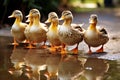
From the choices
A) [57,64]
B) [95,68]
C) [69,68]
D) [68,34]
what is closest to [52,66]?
[57,64]

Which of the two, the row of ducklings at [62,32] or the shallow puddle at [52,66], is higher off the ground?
the row of ducklings at [62,32]

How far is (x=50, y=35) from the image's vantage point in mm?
8680

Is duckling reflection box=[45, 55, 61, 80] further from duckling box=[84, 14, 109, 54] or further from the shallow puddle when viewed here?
duckling box=[84, 14, 109, 54]

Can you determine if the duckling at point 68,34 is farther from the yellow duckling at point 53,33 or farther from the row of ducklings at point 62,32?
the yellow duckling at point 53,33

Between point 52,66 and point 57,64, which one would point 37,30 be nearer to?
point 57,64

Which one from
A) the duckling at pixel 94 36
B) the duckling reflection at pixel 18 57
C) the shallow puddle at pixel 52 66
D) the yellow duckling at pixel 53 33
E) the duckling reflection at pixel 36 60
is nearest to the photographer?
the shallow puddle at pixel 52 66

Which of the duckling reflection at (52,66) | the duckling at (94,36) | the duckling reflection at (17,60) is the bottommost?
the duckling reflection at (52,66)

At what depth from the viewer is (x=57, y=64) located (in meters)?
7.61

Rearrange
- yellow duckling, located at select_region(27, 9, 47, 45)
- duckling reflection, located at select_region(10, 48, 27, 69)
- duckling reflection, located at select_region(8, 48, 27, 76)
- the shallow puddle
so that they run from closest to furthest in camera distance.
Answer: the shallow puddle < duckling reflection, located at select_region(8, 48, 27, 76) < duckling reflection, located at select_region(10, 48, 27, 69) < yellow duckling, located at select_region(27, 9, 47, 45)

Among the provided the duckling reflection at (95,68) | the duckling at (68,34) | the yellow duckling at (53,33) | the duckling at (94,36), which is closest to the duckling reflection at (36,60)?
the yellow duckling at (53,33)

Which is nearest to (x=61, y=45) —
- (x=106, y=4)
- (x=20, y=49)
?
(x=20, y=49)

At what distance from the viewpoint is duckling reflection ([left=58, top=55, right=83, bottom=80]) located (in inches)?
264

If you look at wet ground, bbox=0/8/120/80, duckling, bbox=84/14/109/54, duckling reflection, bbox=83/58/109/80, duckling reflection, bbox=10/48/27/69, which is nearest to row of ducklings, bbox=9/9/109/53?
duckling, bbox=84/14/109/54

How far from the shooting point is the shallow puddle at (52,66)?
21.8 feet
